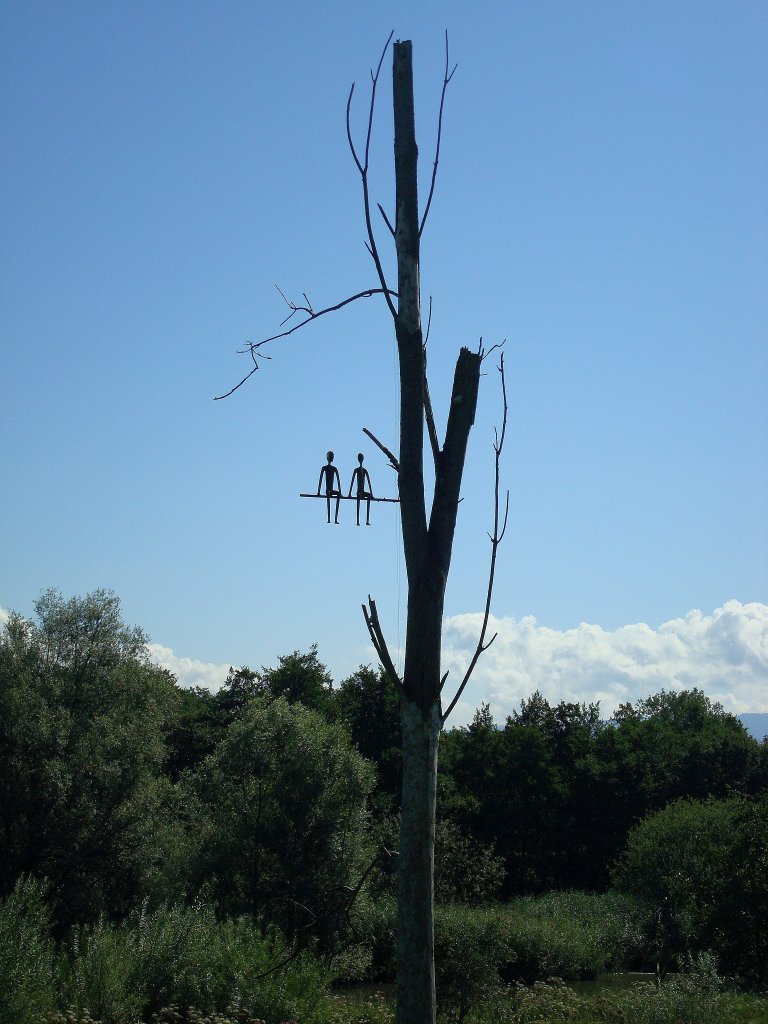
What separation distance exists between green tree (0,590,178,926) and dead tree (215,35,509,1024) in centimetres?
2204

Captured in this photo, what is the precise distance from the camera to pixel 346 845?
26.9 metres

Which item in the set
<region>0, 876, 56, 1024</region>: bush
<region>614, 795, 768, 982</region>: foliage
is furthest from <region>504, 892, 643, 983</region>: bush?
<region>0, 876, 56, 1024</region>: bush

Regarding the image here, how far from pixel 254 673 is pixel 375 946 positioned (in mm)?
28241

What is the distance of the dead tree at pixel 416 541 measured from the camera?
400 centimetres

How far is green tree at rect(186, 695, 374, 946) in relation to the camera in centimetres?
2625

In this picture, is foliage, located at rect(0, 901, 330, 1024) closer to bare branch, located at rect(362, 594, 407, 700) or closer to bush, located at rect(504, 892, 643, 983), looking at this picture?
bare branch, located at rect(362, 594, 407, 700)

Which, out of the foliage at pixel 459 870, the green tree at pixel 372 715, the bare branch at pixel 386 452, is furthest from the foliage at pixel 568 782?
the bare branch at pixel 386 452

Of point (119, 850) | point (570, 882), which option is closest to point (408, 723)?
point (119, 850)

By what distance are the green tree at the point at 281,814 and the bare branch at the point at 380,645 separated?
23.1 metres

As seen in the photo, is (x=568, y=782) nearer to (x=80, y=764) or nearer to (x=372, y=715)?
(x=372, y=715)

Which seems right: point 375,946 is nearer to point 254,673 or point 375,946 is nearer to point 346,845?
point 346,845

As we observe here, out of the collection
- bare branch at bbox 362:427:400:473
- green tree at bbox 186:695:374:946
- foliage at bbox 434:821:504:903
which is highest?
bare branch at bbox 362:427:400:473

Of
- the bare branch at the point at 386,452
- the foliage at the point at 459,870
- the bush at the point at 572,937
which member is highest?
the bare branch at the point at 386,452

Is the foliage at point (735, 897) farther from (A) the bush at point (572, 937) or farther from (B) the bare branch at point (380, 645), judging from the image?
(B) the bare branch at point (380, 645)
